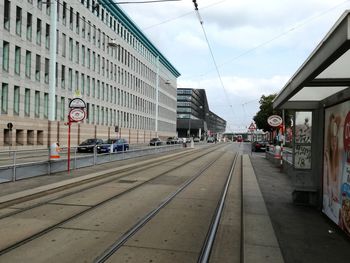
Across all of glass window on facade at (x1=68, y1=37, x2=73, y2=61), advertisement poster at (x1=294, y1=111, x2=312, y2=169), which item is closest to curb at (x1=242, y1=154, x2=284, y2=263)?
advertisement poster at (x1=294, y1=111, x2=312, y2=169)

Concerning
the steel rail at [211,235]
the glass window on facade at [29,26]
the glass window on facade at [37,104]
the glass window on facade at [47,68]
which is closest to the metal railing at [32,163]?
the steel rail at [211,235]

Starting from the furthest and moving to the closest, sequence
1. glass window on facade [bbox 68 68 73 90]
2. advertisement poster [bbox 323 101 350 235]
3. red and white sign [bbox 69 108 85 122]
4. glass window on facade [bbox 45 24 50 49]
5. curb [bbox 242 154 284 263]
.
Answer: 1. glass window on facade [bbox 68 68 73 90]
2. glass window on facade [bbox 45 24 50 49]
3. red and white sign [bbox 69 108 85 122]
4. advertisement poster [bbox 323 101 350 235]
5. curb [bbox 242 154 284 263]

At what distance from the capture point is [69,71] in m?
56.2

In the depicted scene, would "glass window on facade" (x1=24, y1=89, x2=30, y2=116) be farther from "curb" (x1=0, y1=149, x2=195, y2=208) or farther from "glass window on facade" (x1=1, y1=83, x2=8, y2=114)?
"curb" (x1=0, y1=149, x2=195, y2=208)

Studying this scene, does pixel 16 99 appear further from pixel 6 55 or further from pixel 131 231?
pixel 131 231

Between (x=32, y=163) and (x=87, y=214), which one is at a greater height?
(x=32, y=163)

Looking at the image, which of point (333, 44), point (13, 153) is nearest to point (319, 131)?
point (333, 44)

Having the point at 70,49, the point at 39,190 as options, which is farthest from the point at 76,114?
the point at 70,49

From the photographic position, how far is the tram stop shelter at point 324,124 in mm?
5779

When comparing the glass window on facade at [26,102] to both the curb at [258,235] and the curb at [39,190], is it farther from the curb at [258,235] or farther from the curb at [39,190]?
the curb at [258,235]

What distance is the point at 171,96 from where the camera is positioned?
124250 mm

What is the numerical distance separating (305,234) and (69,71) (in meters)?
51.8

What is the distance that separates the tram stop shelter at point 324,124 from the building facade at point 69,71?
1555 cm

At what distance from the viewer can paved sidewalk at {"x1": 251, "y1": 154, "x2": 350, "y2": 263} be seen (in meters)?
6.55
